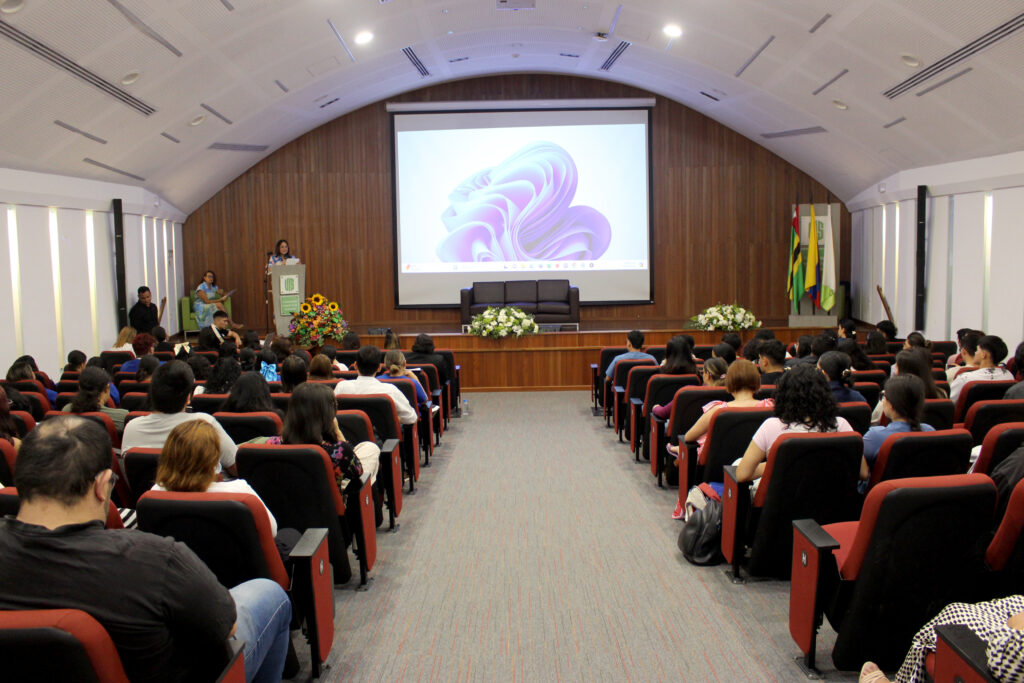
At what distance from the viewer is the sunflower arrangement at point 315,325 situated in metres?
10.6

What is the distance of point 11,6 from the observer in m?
5.66

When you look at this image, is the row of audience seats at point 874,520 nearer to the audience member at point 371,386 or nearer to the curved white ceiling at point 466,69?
the audience member at point 371,386

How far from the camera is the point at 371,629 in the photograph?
137 inches

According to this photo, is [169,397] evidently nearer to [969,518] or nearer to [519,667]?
[519,667]

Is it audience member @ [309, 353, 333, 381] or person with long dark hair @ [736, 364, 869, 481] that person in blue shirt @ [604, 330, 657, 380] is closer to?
audience member @ [309, 353, 333, 381]

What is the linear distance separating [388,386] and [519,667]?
259cm

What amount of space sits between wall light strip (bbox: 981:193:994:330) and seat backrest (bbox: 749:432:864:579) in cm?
712

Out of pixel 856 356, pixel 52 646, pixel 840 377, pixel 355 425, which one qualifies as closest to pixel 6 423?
pixel 355 425

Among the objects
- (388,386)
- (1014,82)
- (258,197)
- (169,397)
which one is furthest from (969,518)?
(258,197)

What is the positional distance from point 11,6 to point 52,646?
5634mm

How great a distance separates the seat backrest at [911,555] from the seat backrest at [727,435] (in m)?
1.52

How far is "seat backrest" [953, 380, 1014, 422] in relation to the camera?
189 inches

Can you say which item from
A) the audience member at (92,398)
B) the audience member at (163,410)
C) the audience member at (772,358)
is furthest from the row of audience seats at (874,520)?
the audience member at (92,398)

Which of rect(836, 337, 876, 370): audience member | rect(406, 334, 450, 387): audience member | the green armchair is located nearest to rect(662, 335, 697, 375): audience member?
rect(836, 337, 876, 370): audience member
